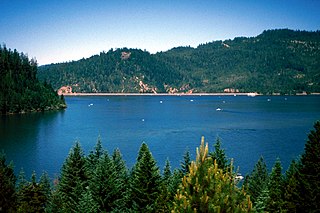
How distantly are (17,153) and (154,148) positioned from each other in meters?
30.6

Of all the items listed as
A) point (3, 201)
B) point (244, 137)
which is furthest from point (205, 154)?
point (244, 137)

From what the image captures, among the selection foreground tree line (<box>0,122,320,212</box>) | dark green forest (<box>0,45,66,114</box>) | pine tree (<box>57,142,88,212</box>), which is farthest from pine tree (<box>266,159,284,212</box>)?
dark green forest (<box>0,45,66,114</box>)

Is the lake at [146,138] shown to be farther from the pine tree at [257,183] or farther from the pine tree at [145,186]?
the pine tree at [145,186]

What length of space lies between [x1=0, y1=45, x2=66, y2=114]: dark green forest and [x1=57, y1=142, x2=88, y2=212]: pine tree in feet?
403

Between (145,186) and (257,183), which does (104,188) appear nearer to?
(145,186)

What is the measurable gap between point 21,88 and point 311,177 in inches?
6139

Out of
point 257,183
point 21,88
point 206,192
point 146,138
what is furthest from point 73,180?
point 21,88

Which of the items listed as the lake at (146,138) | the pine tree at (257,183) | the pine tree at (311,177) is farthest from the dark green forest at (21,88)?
the pine tree at (311,177)

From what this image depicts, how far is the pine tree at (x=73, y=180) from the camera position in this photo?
30234mm

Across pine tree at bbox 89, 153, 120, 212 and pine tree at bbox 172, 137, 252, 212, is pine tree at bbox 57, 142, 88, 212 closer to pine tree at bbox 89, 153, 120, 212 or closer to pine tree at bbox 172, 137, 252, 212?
pine tree at bbox 89, 153, 120, 212

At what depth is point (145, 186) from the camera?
26812 mm

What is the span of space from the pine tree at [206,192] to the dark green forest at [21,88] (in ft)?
481

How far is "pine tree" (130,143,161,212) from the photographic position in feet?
86.7

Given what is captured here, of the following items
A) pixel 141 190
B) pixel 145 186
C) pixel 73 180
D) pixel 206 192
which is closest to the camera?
pixel 206 192
